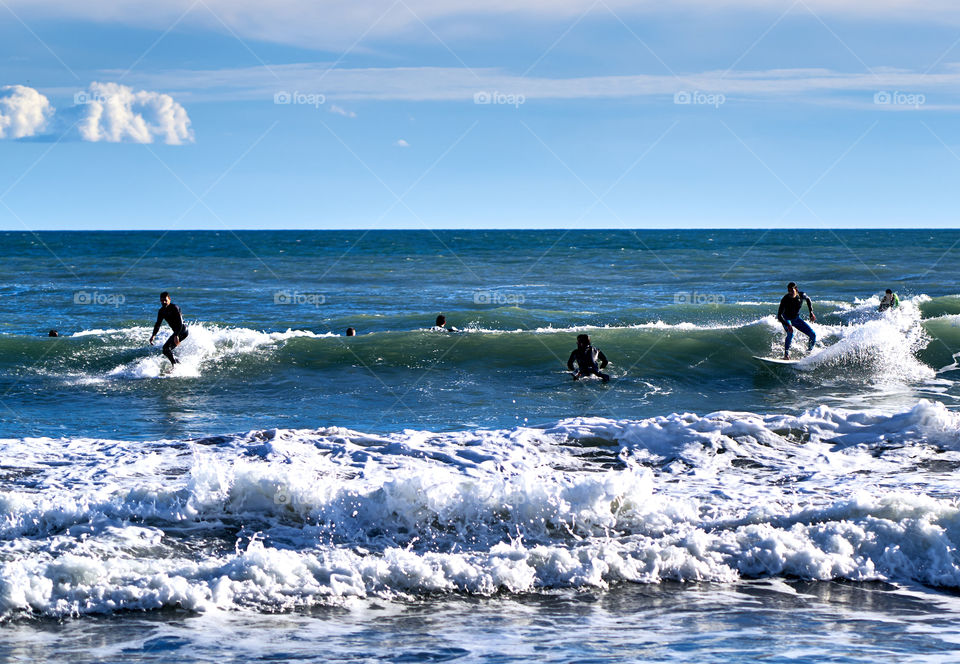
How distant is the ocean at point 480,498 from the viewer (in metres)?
6.94

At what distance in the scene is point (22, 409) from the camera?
15.4 metres

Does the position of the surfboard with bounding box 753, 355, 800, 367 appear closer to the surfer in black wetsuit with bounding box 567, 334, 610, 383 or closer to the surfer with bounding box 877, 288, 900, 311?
the surfer in black wetsuit with bounding box 567, 334, 610, 383

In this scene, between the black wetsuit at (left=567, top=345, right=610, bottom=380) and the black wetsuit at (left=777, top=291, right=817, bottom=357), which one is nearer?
the black wetsuit at (left=567, top=345, right=610, bottom=380)

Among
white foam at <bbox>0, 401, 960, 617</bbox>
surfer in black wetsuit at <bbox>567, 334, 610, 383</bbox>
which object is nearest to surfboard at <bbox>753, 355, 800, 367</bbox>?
surfer in black wetsuit at <bbox>567, 334, 610, 383</bbox>

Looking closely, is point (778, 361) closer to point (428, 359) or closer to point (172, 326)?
point (428, 359)

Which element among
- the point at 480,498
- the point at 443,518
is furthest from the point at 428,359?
the point at 443,518

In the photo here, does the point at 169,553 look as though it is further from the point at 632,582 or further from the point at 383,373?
the point at 383,373

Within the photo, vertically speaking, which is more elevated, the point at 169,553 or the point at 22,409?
the point at 22,409

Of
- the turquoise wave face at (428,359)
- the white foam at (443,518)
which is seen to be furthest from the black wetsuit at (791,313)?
the white foam at (443,518)

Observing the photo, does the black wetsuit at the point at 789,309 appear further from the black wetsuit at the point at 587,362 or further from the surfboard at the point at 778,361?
the black wetsuit at the point at 587,362

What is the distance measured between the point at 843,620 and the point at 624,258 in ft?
206

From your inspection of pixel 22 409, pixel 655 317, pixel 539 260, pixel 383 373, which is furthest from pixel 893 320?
pixel 539 260

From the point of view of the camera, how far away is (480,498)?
9.30m

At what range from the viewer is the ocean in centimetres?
694
